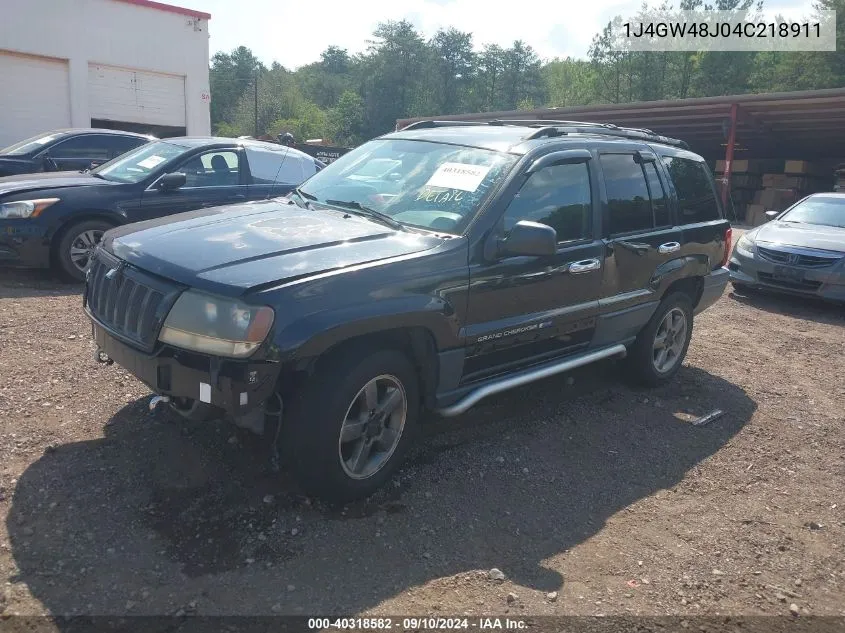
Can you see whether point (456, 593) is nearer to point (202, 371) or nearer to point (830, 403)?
point (202, 371)

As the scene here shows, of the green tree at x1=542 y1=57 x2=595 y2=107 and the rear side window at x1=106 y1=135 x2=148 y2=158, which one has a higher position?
the green tree at x1=542 y1=57 x2=595 y2=107

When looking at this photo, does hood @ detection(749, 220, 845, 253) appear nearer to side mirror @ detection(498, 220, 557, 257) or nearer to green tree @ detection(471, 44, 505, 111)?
side mirror @ detection(498, 220, 557, 257)

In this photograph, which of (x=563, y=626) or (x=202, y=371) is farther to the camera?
(x=202, y=371)

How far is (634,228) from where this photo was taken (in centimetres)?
496

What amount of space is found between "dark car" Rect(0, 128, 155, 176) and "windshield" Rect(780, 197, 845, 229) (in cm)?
921

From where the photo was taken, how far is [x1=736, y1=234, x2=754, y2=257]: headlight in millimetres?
9312

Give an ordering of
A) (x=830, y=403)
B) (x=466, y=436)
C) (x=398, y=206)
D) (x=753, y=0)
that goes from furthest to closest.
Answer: (x=753, y=0), (x=830, y=403), (x=466, y=436), (x=398, y=206)

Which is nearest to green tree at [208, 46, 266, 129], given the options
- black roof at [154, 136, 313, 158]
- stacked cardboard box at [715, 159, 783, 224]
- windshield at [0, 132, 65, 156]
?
stacked cardboard box at [715, 159, 783, 224]

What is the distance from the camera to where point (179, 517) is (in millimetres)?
3297

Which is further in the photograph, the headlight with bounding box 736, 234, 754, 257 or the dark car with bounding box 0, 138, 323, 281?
the headlight with bounding box 736, 234, 754, 257

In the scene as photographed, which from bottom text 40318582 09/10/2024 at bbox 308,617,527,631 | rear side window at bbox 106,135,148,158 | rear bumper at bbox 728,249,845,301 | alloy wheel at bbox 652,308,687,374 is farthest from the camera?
rear side window at bbox 106,135,148,158

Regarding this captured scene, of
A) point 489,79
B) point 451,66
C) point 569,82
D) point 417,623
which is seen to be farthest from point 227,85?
point 417,623

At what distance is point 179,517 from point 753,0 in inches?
2455

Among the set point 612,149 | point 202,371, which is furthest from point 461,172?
point 202,371
